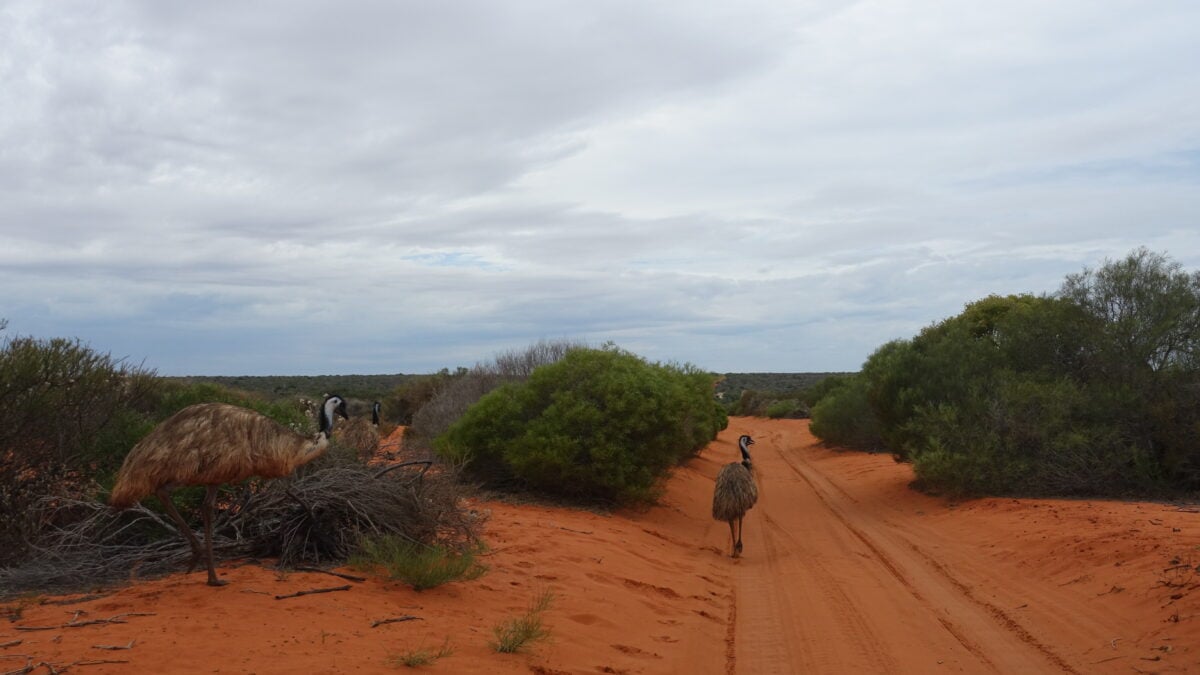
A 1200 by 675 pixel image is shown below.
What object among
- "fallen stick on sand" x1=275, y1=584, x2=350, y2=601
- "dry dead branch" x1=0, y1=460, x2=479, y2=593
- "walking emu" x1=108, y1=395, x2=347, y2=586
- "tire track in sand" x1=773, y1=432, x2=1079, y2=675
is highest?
"walking emu" x1=108, y1=395, x2=347, y2=586

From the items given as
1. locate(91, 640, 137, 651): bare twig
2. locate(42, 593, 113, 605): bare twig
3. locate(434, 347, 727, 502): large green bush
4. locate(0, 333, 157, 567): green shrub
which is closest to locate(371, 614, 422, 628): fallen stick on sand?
locate(91, 640, 137, 651): bare twig

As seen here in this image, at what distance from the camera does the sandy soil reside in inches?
256

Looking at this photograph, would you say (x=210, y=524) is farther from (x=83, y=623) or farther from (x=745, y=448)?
(x=745, y=448)

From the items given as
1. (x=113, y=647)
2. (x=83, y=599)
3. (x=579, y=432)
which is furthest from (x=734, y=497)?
(x=113, y=647)

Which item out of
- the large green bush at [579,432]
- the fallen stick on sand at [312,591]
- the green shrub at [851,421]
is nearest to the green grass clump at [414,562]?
the fallen stick on sand at [312,591]

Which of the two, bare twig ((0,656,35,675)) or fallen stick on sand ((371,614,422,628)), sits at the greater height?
bare twig ((0,656,35,675))

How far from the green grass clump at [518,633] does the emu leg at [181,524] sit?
9.16 ft

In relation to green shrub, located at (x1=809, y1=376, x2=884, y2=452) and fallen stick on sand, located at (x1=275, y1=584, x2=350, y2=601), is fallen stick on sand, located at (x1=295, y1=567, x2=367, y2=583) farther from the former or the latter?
green shrub, located at (x1=809, y1=376, x2=884, y2=452)

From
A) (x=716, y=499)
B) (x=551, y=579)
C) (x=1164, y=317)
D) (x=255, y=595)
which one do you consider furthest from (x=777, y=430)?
(x=255, y=595)

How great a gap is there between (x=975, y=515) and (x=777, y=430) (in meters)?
34.3

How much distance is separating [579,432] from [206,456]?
31.6 feet

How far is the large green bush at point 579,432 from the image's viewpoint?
16297 millimetres

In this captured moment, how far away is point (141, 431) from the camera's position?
10.1 m

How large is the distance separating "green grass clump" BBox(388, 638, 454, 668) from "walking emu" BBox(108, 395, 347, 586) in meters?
2.29
